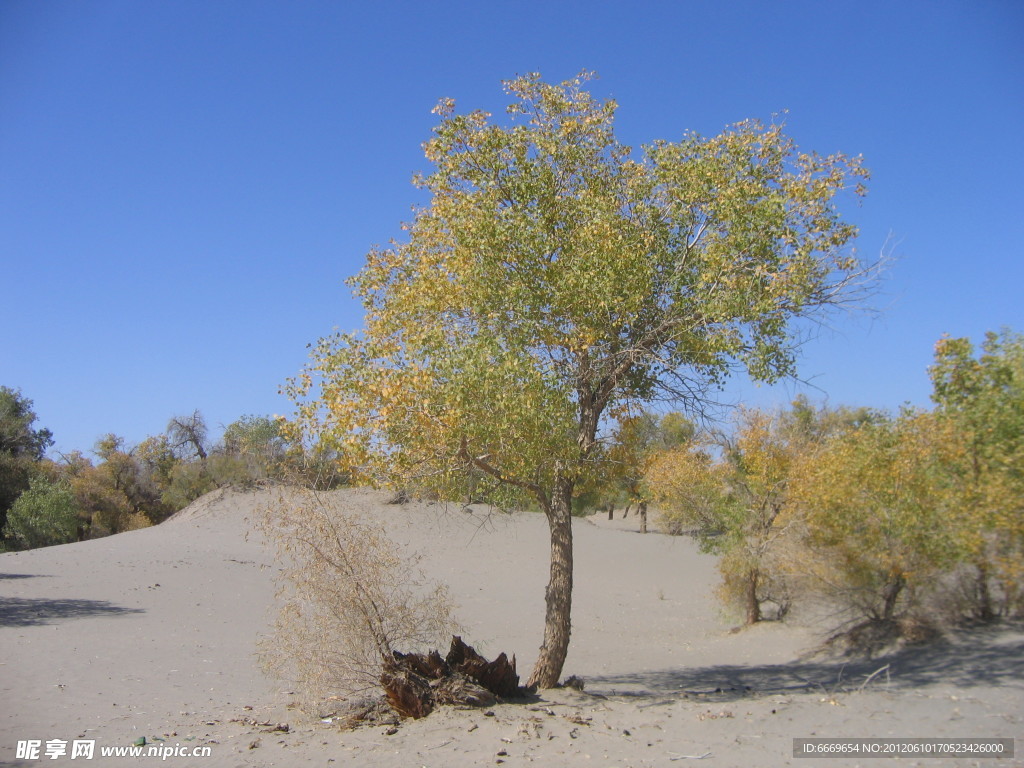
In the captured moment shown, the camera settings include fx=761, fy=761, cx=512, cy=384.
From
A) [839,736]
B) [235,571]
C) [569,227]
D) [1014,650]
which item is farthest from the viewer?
[235,571]

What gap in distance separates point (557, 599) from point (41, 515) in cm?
3139

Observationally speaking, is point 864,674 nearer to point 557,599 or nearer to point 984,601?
point 984,601

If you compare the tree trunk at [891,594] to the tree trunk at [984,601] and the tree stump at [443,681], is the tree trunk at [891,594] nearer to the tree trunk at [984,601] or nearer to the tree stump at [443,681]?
the tree trunk at [984,601]

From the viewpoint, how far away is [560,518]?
10.9 meters

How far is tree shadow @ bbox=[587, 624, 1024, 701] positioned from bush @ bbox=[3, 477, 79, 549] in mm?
29658

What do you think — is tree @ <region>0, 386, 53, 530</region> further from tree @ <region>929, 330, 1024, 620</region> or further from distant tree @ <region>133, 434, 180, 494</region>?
tree @ <region>929, 330, 1024, 620</region>

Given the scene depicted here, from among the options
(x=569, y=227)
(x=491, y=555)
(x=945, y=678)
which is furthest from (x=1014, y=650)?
(x=491, y=555)

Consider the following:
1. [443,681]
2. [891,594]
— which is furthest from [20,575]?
[891,594]

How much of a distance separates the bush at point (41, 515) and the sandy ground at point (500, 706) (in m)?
10.5

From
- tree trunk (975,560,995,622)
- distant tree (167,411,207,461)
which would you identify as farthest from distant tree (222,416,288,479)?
tree trunk (975,560,995,622)

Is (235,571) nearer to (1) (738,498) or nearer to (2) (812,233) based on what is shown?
(1) (738,498)

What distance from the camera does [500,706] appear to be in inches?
361

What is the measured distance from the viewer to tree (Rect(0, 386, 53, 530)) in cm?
3522

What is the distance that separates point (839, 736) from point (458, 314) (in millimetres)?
6639
